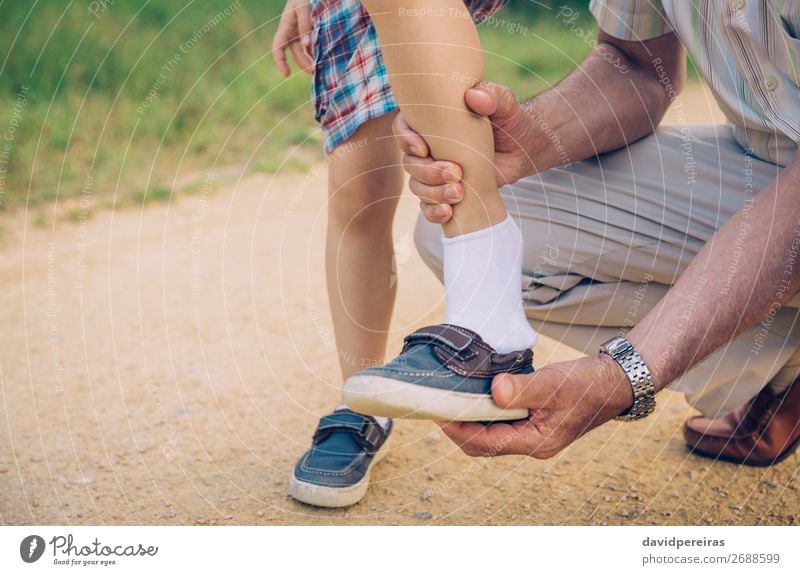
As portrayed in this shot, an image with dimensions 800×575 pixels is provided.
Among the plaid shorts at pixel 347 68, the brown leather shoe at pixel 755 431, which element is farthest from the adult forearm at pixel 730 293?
the plaid shorts at pixel 347 68

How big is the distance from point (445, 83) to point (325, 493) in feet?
2.84

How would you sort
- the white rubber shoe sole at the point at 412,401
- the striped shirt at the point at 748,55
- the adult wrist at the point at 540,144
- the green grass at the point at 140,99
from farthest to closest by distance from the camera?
the green grass at the point at 140,99
the adult wrist at the point at 540,144
the striped shirt at the point at 748,55
the white rubber shoe sole at the point at 412,401

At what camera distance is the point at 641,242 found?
1.82 metres

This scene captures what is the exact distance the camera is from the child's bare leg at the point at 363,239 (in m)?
1.83

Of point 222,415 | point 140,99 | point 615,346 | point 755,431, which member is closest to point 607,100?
point 615,346

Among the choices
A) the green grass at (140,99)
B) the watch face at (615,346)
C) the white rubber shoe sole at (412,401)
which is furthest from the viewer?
the green grass at (140,99)

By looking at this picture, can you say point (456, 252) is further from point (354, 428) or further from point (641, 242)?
point (354, 428)

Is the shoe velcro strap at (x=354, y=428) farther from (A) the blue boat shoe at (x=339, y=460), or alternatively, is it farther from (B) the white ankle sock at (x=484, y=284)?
(B) the white ankle sock at (x=484, y=284)

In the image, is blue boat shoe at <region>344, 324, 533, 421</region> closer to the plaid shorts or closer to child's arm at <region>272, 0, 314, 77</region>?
the plaid shorts

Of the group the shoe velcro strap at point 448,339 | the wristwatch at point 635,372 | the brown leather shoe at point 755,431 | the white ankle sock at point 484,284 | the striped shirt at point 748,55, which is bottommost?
the brown leather shoe at point 755,431

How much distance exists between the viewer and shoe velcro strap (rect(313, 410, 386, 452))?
6.48 feet

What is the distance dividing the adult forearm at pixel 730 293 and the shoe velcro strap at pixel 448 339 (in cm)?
26

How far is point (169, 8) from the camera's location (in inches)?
213

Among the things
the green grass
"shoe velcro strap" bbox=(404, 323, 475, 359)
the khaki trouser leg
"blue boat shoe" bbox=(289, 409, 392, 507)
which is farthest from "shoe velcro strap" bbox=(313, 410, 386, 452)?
the green grass
